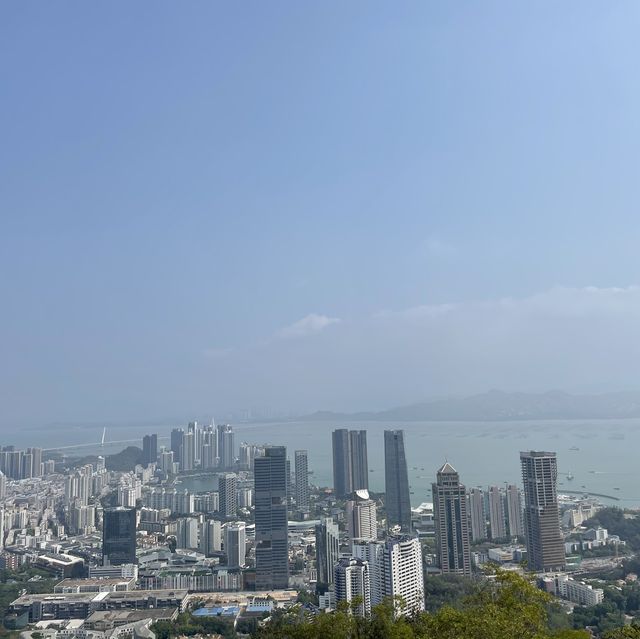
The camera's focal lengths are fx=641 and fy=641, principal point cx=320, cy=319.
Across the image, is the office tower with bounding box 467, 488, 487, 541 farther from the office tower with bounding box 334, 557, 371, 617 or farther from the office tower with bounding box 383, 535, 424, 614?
the office tower with bounding box 334, 557, 371, 617

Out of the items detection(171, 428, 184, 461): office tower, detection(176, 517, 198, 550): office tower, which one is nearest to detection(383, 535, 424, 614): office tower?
detection(176, 517, 198, 550): office tower

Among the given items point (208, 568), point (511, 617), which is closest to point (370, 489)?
point (208, 568)

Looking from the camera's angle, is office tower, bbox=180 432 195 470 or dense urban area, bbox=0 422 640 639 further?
office tower, bbox=180 432 195 470

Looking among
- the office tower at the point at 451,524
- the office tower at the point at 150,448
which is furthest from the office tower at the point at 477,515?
the office tower at the point at 150,448

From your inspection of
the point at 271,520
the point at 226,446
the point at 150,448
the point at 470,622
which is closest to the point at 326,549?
the point at 271,520

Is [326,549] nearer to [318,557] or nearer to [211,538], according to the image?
[318,557]

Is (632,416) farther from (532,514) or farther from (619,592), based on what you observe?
(619,592)
